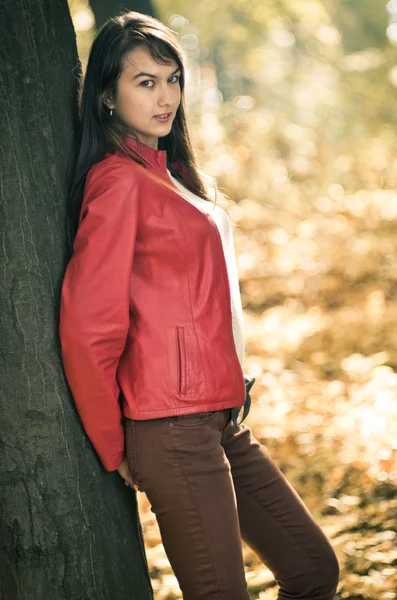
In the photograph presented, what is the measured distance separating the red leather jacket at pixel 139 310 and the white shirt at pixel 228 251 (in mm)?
146

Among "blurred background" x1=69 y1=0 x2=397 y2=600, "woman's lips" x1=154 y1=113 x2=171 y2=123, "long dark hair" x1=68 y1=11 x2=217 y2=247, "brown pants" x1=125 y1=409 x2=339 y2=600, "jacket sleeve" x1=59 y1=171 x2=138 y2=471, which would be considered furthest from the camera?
"blurred background" x1=69 y1=0 x2=397 y2=600

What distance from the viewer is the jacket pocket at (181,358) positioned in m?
2.28

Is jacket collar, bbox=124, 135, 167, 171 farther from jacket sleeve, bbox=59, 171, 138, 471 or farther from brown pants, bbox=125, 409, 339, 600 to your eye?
brown pants, bbox=125, 409, 339, 600

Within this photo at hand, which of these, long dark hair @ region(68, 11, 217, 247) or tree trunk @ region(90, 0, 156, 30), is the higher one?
tree trunk @ region(90, 0, 156, 30)

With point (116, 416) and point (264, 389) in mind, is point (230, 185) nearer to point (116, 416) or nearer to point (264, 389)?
point (264, 389)

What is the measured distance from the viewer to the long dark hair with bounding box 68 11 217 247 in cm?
242

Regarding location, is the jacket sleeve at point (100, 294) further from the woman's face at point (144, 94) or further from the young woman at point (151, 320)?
the woman's face at point (144, 94)

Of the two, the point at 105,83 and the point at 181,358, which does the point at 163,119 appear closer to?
the point at 105,83

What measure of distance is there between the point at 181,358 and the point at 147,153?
74 cm

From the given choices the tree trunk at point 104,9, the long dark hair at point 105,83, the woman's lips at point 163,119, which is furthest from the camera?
the tree trunk at point 104,9

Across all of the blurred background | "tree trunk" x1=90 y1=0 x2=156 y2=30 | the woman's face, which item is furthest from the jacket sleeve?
"tree trunk" x1=90 y1=0 x2=156 y2=30

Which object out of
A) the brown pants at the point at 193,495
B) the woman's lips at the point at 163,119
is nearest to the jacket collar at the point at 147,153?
the woman's lips at the point at 163,119

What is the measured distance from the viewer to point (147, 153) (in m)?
2.48

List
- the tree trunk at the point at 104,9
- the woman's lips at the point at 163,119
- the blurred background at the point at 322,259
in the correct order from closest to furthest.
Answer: the woman's lips at the point at 163,119, the blurred background at the point at 322,259, the tree trunk at the point at 104,9
